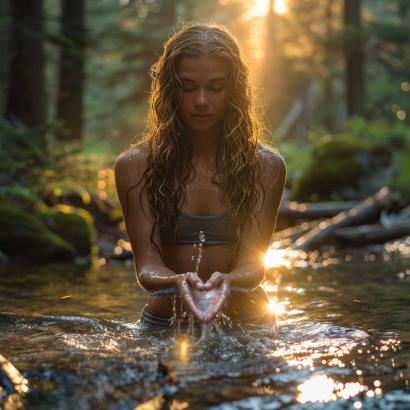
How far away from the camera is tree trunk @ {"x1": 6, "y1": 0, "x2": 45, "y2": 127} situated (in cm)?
1142

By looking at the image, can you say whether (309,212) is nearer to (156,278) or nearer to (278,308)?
(278,308)

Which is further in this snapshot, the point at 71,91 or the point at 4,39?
the point at 71,91

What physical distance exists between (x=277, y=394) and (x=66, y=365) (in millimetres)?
985

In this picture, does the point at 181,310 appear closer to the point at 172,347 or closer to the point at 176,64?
the point at 172,347

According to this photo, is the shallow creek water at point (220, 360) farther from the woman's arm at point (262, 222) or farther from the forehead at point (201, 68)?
the forehead at point (201, 68)

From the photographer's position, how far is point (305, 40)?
2264 centimetres

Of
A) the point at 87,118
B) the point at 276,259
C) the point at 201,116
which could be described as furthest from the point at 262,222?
the point at 87,118

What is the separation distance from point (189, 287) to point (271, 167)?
1274 millimetres

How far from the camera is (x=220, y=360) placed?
3344 millimetres

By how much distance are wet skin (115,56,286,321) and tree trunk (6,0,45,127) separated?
7.47 m

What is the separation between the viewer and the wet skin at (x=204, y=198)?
409 centimetres

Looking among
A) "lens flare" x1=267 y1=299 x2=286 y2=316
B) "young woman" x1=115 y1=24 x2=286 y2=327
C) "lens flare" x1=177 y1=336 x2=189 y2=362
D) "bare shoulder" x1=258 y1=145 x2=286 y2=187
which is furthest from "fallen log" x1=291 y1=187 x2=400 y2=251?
"lens flare" x1=177 y1=336 x2=189 y2=362

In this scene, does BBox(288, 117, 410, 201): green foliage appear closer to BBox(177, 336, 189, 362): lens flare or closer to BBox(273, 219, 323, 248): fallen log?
BBox(273, 219, 323, 248): fallen log

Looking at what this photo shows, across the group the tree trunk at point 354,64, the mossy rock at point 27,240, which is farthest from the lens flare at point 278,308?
the tree trunk at point 354,64
